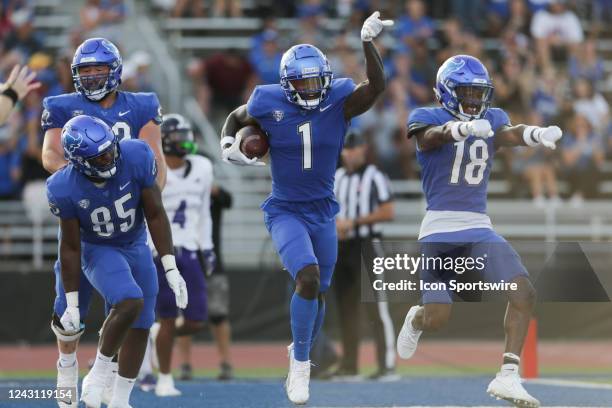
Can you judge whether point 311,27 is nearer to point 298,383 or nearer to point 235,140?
point 235,140

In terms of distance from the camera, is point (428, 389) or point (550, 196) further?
point (550, 196)

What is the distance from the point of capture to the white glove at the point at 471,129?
22.1 feet

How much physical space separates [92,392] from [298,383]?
3.84 feet

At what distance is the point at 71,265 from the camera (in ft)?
22.7

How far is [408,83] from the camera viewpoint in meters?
15.4

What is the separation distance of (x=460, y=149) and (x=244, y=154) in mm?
1263

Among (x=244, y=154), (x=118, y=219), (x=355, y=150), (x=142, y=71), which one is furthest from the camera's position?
(x=142, y=71)

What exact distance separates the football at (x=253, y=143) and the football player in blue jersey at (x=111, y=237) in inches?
26.7

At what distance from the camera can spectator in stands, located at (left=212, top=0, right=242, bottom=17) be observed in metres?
16.6

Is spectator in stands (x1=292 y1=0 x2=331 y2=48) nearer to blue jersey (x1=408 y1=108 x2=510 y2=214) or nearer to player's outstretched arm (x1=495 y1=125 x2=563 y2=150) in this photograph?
blue jersey (x1=408 y1=108 x2=510 y2=214)

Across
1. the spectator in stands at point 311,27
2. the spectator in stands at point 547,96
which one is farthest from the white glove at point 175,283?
the spectator in stands at point 547,96

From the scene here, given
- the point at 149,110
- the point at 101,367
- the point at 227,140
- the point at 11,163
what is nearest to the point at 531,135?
the point at 227,140

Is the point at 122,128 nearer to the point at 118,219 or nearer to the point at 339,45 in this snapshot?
the point at 118,219

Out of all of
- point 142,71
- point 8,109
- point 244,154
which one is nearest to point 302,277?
point 244,154
